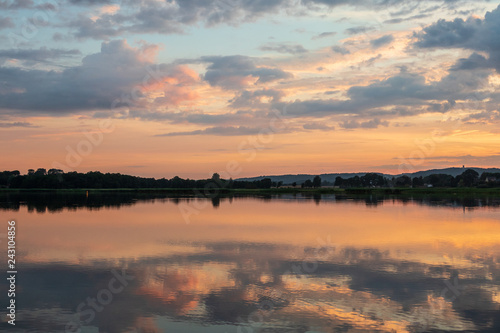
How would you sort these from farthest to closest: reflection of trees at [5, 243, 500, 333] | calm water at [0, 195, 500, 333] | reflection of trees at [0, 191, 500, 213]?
reflection of trees at [0, 191, 500, 213] → reflection of trees at [5, 243, 500, 333] → calm water at [0, 195, 500, 333]

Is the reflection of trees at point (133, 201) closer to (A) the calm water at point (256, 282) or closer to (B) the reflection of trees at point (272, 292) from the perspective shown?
(A) the calm water at point (256, 282)

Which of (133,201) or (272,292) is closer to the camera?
(272,292)

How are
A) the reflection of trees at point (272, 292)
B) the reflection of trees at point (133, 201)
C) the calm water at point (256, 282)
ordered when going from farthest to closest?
the reflection of trees at point (133, 201), the reflection of trees at point (272, 292), the calm water at point (256, 282)

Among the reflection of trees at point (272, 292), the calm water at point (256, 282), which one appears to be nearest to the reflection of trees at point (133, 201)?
the calm water at point (256, 282)

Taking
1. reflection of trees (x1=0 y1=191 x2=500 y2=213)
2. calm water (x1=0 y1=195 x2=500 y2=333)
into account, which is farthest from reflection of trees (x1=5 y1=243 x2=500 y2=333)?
reflection of trees (x1=0 y1=191 x2=500 y2=213)

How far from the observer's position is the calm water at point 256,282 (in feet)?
49.3

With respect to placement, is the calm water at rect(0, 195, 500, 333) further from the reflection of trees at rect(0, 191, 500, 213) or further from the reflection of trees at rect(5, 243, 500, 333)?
the reflection of trees at rect(0, 191, 500, 213)

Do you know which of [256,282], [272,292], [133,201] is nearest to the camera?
[272,292]

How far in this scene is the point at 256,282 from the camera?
20.3m

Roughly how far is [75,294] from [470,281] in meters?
18.1

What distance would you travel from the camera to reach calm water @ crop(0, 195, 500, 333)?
15016 millimetres

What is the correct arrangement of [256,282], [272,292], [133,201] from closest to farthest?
[272,292] < [256,282] < [133,201]

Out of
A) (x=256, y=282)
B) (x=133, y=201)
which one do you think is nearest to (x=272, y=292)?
(x=256, y=282)

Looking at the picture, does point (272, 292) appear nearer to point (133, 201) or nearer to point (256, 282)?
point (256, 282)
